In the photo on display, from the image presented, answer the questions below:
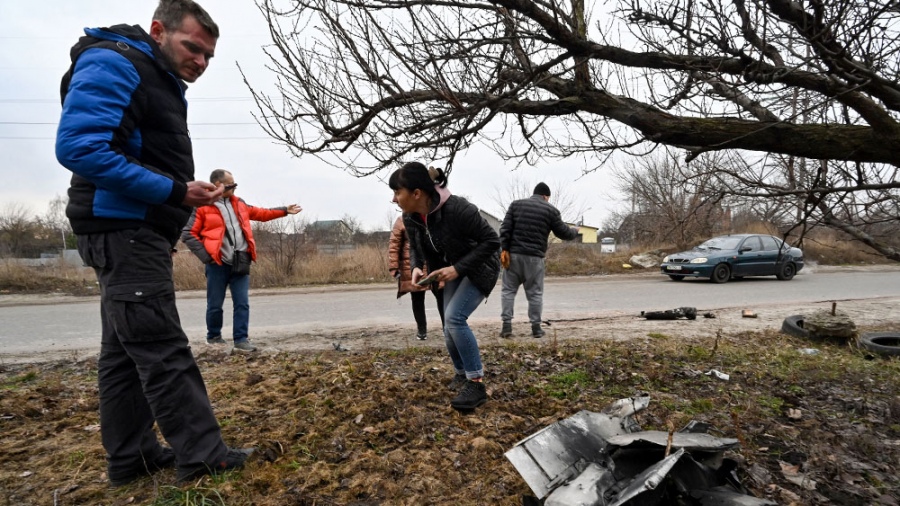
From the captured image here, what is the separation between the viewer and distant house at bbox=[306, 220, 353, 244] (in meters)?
17.0

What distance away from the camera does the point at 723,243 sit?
14367mm

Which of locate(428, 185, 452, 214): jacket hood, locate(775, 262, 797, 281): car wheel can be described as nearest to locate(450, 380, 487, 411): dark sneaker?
locate(428, 185, 452, 214): jacket hood

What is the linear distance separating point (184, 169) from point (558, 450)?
2.36m

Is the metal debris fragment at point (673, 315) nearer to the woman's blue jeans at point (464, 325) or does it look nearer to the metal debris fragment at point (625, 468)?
the woman's blue jeans at point (464, 325)

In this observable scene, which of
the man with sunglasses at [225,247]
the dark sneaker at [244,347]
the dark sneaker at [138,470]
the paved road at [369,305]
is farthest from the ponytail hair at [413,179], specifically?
the paved road at [369,305]

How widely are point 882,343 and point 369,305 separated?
7.99m

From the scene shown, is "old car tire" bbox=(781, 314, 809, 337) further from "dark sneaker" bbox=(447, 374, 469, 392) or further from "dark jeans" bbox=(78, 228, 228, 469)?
"dark jeans" bbox=(78, 228, 228, 469)

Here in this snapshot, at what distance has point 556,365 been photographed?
4.39 m

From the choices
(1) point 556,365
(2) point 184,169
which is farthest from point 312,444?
(1) point 556,365

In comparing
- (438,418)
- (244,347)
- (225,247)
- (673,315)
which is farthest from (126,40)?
(673,315)

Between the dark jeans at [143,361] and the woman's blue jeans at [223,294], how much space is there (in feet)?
9.38

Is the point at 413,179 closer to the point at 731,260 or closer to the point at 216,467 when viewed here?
the point at 216,467

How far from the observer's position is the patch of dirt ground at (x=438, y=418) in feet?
7.62

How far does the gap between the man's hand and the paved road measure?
4.77m
